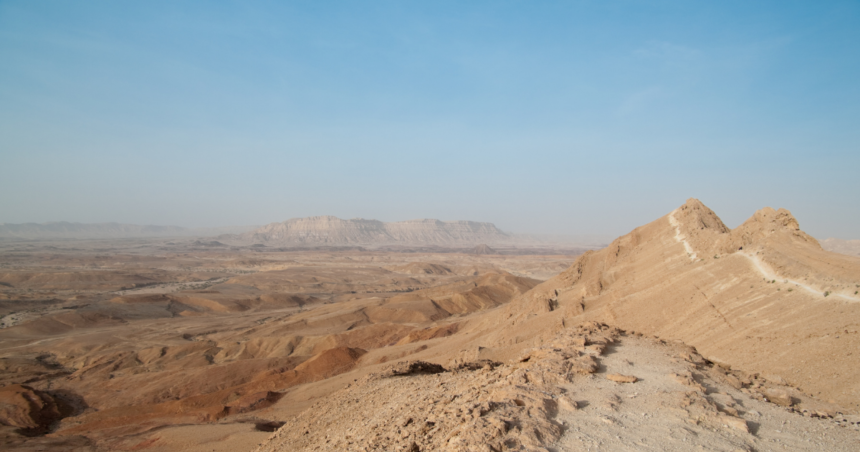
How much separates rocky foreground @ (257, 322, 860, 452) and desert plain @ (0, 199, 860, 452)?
0.15 ft

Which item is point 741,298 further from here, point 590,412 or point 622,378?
point 590,412

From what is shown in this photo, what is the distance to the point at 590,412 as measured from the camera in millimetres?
7723

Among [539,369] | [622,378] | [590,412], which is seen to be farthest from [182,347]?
[590,412]

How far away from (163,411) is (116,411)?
2689 mm

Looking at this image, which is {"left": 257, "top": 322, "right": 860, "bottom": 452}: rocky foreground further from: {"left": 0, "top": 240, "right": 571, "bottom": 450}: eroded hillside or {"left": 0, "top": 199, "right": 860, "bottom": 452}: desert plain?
{"left": 0, "top": 240, "right": 571, "bottom": 450}: eroded hillside

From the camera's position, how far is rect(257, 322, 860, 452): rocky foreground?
681 centimetres

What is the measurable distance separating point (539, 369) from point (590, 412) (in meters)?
1.88

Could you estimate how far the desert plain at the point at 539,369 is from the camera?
7609 mm

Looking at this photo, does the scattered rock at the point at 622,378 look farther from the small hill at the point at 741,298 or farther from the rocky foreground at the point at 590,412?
the small hill at the point at 741,298

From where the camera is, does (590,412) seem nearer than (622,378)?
Yes

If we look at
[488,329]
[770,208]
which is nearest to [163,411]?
[488,329]

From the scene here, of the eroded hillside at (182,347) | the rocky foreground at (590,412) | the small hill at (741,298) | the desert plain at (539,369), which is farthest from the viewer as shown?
the eroded hillside at (182,347)

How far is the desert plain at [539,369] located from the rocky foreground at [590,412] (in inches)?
1.9

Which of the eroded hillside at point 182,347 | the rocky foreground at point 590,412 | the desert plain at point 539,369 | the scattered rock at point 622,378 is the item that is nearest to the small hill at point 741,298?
the desert plain at point 539,369
